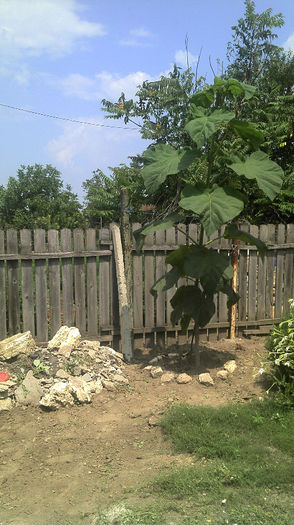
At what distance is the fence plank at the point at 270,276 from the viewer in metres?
6.45

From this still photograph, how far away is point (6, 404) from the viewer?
161 inches

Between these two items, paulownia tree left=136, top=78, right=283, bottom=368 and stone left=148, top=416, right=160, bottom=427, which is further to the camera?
paulownia tree left=136, top=78, right=283, bottom=368

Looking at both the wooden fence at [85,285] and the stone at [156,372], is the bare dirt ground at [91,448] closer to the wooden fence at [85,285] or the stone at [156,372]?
the stone at [156,372]

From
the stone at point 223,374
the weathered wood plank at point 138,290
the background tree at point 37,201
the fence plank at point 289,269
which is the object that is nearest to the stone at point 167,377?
the stone at point 223,374

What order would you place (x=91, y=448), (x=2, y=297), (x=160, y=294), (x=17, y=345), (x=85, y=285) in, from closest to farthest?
1. (x=91, y=448)
2. (x=17, y=345)
3. (x=2, y=297)
4. (x=85, y=285)
5. (x=160, y=294)

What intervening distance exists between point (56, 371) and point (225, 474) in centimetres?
229

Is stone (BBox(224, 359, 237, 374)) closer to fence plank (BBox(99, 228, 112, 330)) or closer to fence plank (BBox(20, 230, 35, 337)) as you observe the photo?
fence plank (BBox(99, 228, 112, 330))

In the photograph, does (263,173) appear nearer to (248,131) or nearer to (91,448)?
(248,131)

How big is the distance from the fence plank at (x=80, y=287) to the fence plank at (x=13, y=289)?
0.71 metres

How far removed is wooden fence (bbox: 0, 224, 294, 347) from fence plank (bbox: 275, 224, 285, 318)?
360 mm

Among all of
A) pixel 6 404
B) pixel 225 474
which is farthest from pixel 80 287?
pixel 225 474

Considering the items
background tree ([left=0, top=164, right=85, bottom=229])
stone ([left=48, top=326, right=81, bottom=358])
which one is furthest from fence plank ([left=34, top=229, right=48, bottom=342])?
background tree ([left=0, top=164, right=85, bottom=229])

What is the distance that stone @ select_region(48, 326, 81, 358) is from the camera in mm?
4852

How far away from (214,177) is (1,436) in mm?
5350
